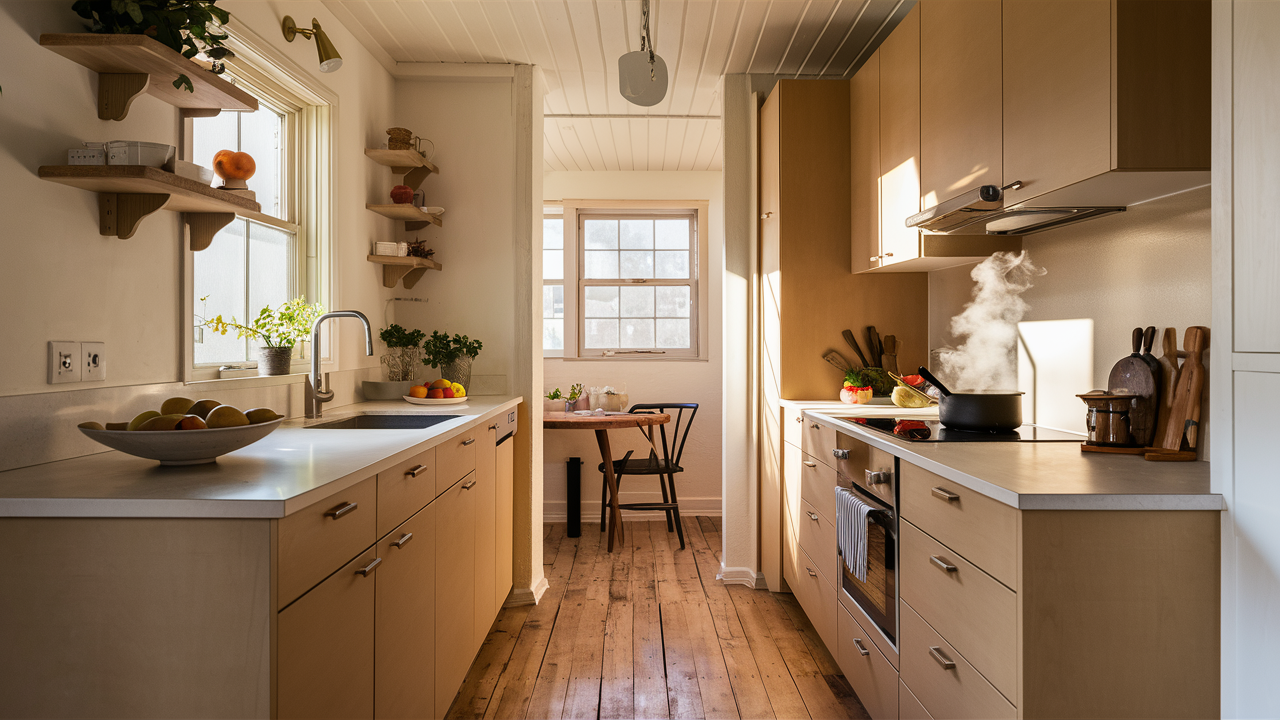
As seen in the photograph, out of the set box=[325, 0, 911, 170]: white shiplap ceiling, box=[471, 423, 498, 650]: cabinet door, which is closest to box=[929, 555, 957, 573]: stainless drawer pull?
box=[471, 423, 498, 650]: cabinet door

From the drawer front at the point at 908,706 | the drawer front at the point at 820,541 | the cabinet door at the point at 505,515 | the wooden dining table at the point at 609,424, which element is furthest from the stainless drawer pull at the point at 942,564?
the wooden dining table at the point at 609,424

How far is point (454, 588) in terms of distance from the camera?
223 cm

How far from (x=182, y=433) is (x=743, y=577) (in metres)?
2.76

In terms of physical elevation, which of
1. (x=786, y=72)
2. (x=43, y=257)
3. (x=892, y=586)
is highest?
(x=786, y=72)

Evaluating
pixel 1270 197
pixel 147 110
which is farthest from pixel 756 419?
pixel 147 110

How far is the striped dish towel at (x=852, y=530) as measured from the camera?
84.4 inches

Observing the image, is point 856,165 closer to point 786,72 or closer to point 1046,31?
point 786,72

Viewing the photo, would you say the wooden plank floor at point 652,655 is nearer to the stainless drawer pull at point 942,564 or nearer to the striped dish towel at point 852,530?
the striped dish towel at point 852,530

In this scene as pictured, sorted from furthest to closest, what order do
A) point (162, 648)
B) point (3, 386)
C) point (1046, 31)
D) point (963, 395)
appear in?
1. point (963, 395)
2. point (1046, 31)
3. point (3, 386)
4. point (162, 648)

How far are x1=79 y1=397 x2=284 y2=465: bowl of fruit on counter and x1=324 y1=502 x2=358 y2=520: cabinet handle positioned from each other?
11.1 inches

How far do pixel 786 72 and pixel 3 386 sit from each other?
3.25 meters

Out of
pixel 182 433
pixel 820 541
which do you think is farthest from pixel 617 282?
pixel 182 433

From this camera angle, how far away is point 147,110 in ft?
5.96

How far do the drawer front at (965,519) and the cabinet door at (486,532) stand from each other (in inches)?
56.8
